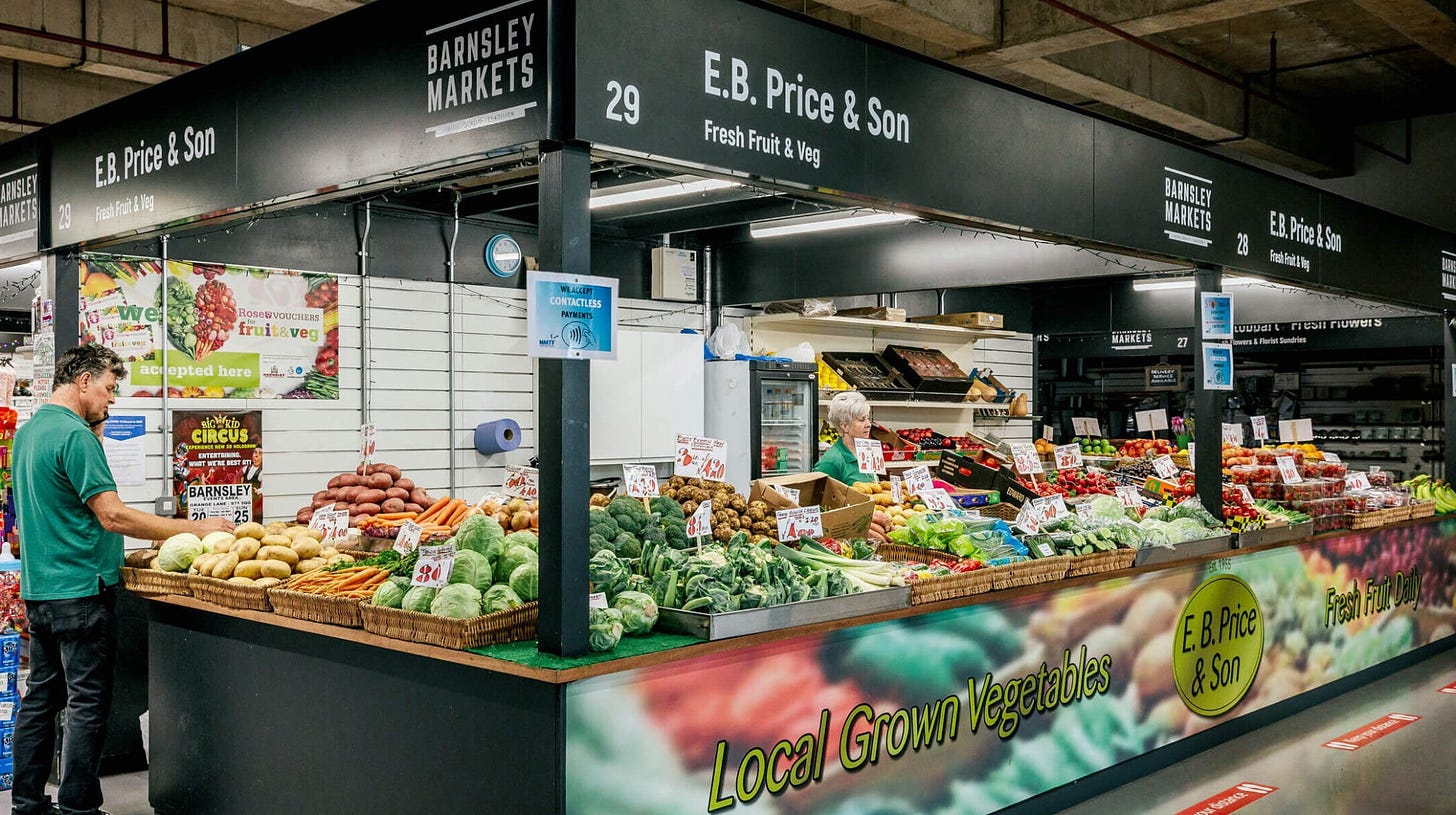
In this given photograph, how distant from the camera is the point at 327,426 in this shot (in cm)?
808

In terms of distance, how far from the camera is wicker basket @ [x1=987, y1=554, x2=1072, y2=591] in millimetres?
4672

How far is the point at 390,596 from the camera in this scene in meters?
3.77

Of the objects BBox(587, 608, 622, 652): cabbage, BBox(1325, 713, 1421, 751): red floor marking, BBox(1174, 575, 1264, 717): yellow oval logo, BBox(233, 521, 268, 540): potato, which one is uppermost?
BBox(233, 521, 268, 540): potato

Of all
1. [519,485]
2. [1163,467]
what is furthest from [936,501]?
[1163,467]

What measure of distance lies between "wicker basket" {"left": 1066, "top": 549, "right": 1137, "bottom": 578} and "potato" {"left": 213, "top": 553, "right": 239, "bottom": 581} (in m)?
3.40

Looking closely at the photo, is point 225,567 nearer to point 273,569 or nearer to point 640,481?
point 273,569

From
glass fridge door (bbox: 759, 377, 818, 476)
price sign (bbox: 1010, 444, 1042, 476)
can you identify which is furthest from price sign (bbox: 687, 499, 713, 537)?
glass fridge door (bbox: 759, 377, 818, 476)

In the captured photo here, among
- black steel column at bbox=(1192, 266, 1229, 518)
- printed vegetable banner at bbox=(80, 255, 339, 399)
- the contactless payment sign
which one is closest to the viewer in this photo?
the contactless payment sign

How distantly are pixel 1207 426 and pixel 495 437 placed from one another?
16.2 feet

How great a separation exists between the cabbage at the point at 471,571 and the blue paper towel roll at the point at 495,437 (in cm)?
489

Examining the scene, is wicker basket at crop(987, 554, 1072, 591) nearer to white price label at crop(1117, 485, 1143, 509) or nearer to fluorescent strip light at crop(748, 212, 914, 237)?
white price label at crop(1117, 485, 1143, 509)

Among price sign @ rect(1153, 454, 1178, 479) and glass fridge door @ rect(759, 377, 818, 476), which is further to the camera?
glass fridge door @ rect(759, 377, 818, 476)

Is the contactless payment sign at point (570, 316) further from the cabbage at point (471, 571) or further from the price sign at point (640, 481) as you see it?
the price sign at point (640, 481)

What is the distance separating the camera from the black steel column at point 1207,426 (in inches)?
255
